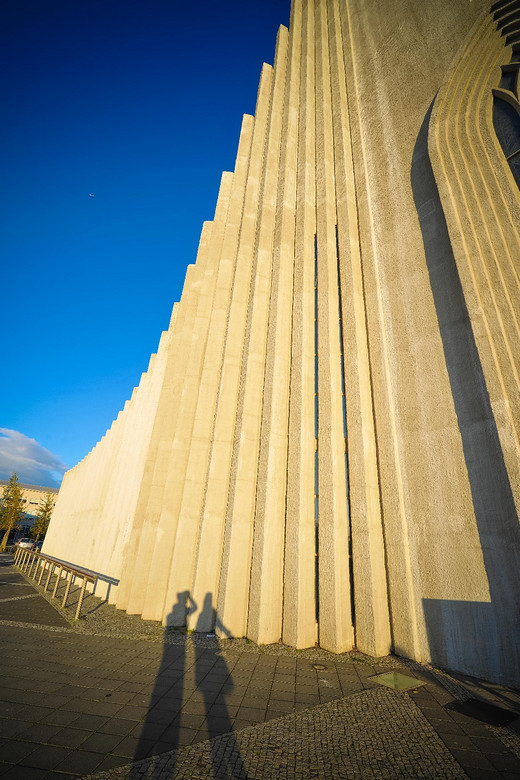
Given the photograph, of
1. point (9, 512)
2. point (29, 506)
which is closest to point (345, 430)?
point (9, 512)

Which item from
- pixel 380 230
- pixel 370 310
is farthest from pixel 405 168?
pixel 370 310

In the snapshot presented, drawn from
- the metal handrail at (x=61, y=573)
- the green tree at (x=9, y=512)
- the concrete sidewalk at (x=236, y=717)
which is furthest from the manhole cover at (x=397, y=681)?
the green tree at (x=9, y=512)

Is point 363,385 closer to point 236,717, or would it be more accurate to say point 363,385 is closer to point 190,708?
point 236,717

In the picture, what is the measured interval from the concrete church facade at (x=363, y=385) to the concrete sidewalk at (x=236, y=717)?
1335 millimetres

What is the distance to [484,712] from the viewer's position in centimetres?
429

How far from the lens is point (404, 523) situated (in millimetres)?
7180

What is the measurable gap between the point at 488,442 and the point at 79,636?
9186mm

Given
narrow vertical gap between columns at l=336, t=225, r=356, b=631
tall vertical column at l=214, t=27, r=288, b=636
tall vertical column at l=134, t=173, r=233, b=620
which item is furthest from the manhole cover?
tall vertical column at l=134, t=173, r=233, b=620

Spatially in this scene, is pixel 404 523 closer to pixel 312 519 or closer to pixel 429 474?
pixel 429 474

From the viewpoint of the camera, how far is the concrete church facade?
21.6 feet

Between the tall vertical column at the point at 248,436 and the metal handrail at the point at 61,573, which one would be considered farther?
the metal handrail at the point at 61,573

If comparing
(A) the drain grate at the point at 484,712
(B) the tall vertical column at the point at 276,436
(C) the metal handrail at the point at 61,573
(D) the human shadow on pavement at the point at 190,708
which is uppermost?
(B) the tall vertical column at the point at 276,436

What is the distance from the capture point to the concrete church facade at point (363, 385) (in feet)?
21.6

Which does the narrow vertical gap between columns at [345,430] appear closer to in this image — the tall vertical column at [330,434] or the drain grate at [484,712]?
the tall vertical column at [330,434]
